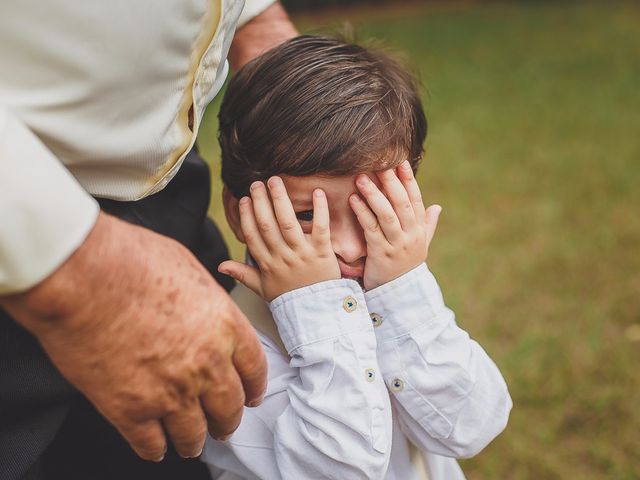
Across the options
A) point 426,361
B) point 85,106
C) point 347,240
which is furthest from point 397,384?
point 85,106

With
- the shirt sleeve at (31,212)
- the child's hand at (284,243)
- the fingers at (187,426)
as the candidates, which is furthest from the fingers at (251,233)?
the shirt sleeve at (31,212)

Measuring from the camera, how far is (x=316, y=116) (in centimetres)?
163

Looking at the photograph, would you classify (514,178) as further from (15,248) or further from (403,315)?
(15,248)

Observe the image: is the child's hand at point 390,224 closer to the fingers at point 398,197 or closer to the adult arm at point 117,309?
the fingers at point 398,197

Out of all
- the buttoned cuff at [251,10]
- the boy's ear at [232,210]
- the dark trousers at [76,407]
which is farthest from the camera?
the buttoned cuff at [251,10]

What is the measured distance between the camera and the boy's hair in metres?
1.61

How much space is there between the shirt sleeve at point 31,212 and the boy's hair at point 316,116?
642 mm

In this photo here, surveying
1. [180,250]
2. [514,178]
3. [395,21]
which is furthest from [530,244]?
[395,21]

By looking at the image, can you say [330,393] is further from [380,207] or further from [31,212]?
[31,212]

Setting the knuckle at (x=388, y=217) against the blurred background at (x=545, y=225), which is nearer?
the knuckle at (x=388, y=217)

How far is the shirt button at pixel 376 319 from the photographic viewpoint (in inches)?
64.2

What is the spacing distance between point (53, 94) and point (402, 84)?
906mm

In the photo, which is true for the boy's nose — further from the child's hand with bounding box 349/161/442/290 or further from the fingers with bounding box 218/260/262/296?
the fingers with bounding box 218/260/262/296

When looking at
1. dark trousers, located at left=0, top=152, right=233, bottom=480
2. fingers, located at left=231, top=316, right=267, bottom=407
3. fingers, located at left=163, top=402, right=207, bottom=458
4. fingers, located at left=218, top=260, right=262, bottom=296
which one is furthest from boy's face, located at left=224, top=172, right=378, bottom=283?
fingers, located at left=163, top=402, right=207, bottom=458
